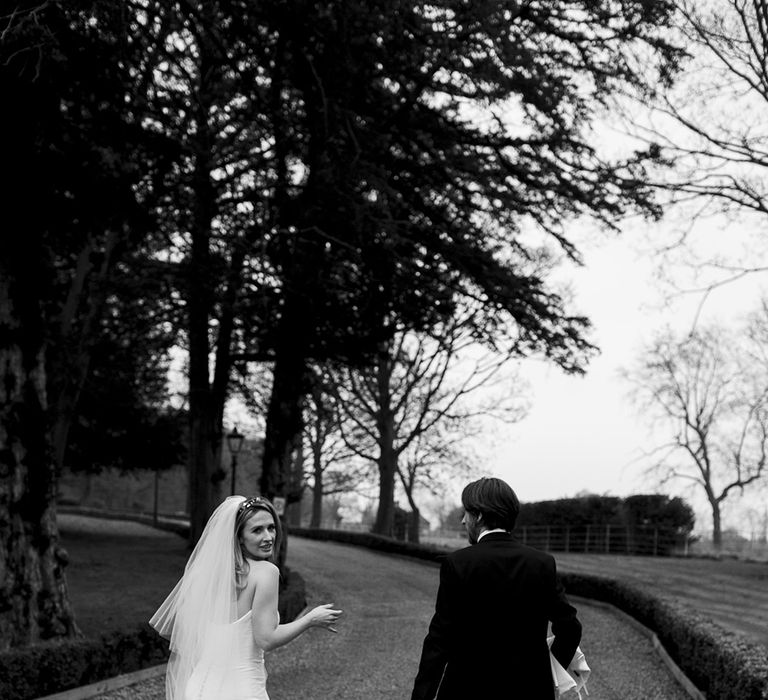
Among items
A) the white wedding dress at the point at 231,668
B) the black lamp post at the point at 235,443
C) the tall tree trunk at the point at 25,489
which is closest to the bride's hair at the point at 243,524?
Answer: the white wedding dress at the point at 231,668

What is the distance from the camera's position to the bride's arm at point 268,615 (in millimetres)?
4695

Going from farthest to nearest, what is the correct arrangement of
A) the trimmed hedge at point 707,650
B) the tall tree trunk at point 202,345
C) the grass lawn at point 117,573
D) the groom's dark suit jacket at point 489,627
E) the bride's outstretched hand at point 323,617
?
the tall tree trunk at point 202,345, the grass lawn at point 117,573, the trimmed hedge at point 707,650, the bride's outstretched hand at point 323,617, the groom's dark suit jacket at point 489,627

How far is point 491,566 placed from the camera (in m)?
4.45

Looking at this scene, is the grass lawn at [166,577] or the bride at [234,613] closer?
the bride at [234,613]

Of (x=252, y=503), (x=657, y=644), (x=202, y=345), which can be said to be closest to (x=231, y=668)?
(x=252, y=503)

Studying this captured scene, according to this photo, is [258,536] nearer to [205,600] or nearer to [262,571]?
[262,571]

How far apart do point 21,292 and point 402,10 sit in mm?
6419

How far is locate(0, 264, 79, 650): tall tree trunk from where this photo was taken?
11414mm

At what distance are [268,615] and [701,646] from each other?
7430 mm

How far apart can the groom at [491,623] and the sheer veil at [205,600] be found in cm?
102

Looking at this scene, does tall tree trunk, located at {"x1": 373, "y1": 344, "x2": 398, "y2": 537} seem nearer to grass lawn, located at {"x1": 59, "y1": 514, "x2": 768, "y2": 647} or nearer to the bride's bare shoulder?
grass lawn, located at {"x1": 59, "y1": 514, "x2": 768, "y2": 647}

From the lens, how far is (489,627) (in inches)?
175

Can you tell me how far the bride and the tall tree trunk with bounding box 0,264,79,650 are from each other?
7.03 metres

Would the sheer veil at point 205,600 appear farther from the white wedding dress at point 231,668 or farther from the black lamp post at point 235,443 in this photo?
the black lamp post at point 235,443
